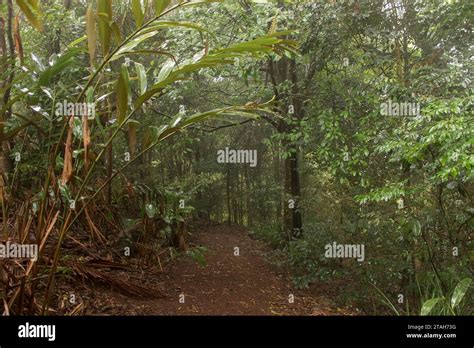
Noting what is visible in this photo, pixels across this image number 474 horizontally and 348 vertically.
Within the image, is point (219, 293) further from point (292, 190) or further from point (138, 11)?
point (138, 11)

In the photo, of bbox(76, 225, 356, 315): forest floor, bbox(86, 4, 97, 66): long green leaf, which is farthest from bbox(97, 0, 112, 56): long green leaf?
bbox(76, 225, 356, 315): forest floor

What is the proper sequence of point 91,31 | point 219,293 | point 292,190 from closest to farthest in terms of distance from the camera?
point 91,31, point 219,293, point 292,190

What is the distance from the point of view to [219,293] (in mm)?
4070

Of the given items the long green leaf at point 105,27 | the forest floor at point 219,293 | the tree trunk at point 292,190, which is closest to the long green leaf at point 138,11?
the long green leaf at point 105,27

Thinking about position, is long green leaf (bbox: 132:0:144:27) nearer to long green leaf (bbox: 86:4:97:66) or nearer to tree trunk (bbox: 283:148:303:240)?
long green leaf (bbox: 86:4:97:66)

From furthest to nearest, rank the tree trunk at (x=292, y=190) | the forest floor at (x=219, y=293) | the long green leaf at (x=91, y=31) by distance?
the tree trunk at (x=292, y=190), the forest floor at (x=219, y=293), the long green leaf at (x=91, y=31)

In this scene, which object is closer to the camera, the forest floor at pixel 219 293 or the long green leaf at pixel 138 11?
the long green leaf at pixel 138 11

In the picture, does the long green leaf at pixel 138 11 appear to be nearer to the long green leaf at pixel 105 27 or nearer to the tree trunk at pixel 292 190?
the long green leaf at pixel 105 27

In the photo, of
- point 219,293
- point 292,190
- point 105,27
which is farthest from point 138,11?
point 292,190

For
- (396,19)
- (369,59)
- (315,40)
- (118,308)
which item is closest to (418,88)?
(369,59)

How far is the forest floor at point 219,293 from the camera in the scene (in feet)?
9.82

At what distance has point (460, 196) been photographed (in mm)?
3543
